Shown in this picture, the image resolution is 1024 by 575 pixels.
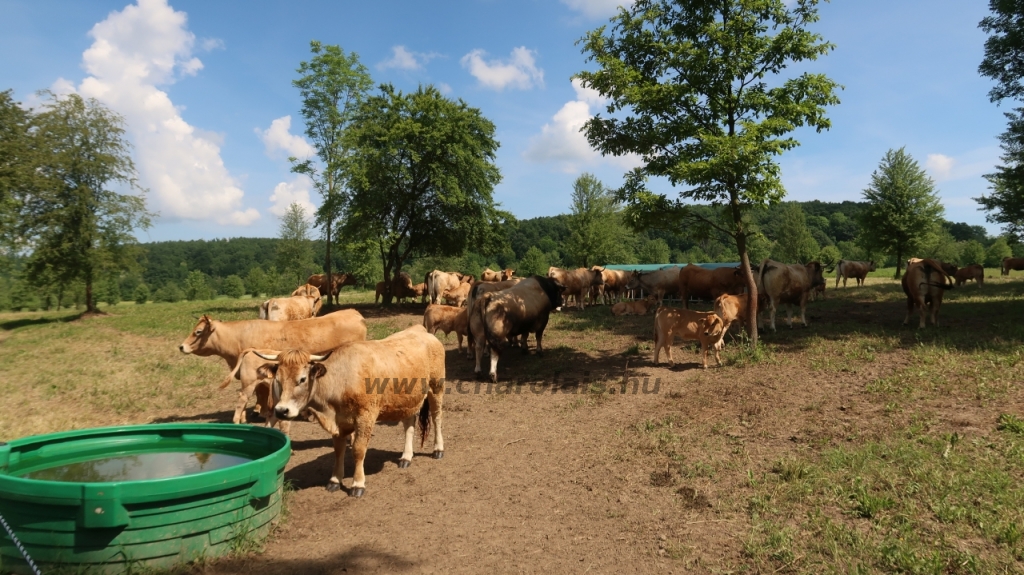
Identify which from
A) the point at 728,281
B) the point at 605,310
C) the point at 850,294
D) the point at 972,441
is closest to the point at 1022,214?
the point at 850,294

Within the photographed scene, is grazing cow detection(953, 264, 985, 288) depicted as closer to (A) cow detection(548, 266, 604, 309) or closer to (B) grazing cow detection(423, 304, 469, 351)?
(A) cow detection(548, 266, 604, 309)

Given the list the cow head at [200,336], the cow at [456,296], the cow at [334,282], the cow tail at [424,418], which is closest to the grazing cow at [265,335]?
the cow head at [200,336]

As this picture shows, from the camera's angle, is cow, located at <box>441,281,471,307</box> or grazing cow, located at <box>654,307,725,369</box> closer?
grazing cow, located at <box>654,307,725,369</box>

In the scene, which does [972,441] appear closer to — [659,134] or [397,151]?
[659,134]

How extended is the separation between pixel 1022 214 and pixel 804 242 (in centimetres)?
5400

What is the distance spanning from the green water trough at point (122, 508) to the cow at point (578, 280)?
20866 mm

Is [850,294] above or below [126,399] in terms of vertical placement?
above

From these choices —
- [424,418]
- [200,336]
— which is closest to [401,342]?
[424,418]

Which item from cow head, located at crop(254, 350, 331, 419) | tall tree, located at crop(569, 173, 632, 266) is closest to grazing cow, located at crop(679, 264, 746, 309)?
cow head, located at crop(254, 350, 331, 419)

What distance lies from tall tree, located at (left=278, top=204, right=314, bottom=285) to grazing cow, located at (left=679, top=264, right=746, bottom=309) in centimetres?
4228

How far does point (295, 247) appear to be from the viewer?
52031 millimetres

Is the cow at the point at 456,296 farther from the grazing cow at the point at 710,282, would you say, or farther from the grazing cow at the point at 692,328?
the grazing cow at the point at 692,328

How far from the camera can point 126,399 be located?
430 inches

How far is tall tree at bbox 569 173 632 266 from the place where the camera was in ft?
170
